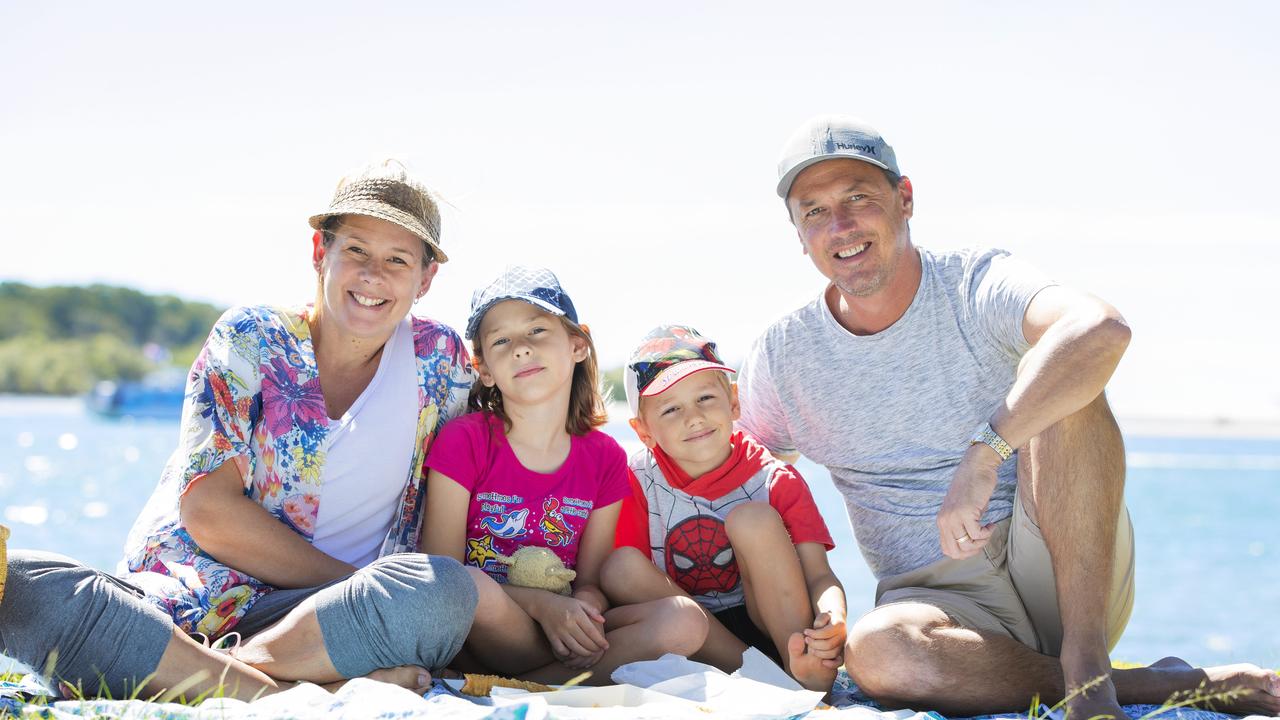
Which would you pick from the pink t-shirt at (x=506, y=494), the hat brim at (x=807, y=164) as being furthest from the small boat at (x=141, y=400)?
the hat brim at (x=807, y=164)

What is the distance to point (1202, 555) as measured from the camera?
70.9 ft

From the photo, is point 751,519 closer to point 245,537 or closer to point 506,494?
point 506,494

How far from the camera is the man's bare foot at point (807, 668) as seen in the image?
117 inches

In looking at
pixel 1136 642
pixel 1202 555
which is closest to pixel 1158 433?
pixel 1202 555

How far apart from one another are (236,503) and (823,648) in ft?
5.95

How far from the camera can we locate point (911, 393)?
138 inches

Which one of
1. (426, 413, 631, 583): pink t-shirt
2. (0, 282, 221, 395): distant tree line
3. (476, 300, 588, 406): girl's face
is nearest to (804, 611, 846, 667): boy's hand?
(426, 413, 631, 583): pink t-shirt

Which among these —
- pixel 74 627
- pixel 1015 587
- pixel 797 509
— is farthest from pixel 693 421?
pixel 74 627

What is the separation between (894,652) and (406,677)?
137 cm

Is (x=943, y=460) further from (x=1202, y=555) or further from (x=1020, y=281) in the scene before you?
(x=1202, y=555)

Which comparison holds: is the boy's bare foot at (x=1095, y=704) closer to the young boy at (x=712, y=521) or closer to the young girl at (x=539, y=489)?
the young boy at (x=712, y=521)

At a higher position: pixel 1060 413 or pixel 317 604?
pixel 1060 413

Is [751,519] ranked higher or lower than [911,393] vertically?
lower

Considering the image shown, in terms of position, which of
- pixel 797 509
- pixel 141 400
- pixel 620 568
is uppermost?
pixel 141 400
